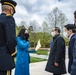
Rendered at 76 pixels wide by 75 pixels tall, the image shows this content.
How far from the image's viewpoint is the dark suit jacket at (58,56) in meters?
8.11

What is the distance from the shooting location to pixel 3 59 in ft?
16.2

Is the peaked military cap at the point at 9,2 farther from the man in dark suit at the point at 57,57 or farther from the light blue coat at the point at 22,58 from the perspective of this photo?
the light blue coat at the point at 22,58

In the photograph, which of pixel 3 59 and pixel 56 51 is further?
pixel 56 51

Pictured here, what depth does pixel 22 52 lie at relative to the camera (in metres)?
8.70

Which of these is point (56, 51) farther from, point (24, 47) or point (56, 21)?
point (56, 21)

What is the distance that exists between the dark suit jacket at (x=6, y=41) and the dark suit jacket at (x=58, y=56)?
129 inches

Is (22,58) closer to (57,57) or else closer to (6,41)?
(57,57)

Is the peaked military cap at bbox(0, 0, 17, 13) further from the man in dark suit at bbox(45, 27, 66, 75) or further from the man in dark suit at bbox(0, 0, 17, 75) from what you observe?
the man in dark suit at bbox(45, 27, 66, 75)

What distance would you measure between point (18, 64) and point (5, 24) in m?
4.07

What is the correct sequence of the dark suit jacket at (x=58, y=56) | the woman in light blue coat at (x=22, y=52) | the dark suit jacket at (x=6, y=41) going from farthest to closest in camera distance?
the woman in light blue coat at (x=22, y=52) < the dark suit jacket at (x=58, y=56) < the dark suit jacket at (x=6, y=41)

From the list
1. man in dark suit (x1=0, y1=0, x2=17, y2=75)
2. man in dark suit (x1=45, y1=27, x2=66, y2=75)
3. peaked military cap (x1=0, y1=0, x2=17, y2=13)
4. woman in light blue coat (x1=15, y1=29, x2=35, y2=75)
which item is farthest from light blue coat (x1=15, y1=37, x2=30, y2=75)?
man in dark suit (x1=0, y1=0, x2=17, y2=75)

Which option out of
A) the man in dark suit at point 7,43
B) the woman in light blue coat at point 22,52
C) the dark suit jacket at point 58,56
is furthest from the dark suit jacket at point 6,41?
the woman in light blue coat at point 22,52

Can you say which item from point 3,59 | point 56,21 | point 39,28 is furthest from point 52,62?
point 39,28

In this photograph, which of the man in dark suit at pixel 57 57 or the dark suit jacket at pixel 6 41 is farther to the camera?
the man in dark suit at pixel 57 57
